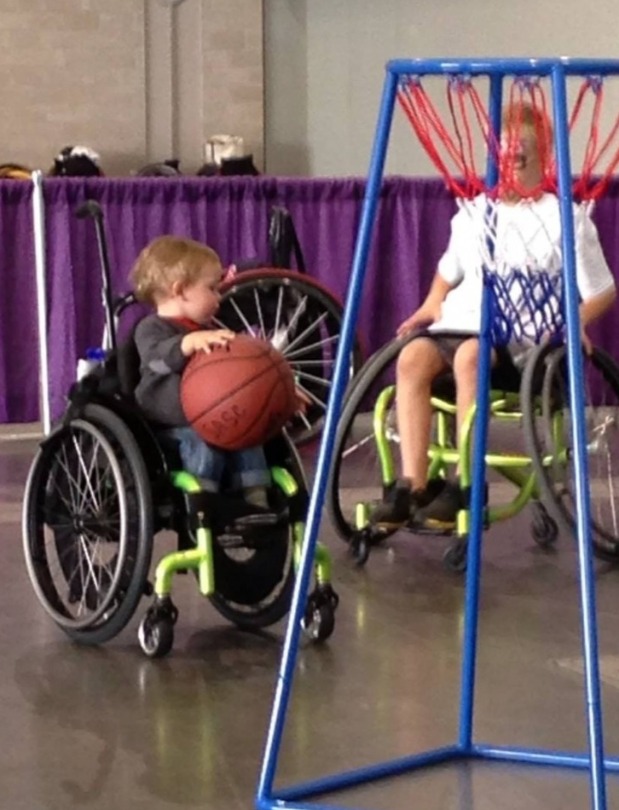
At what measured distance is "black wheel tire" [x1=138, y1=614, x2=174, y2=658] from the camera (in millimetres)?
3488

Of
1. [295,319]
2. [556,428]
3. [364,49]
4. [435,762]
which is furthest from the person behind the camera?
[364,49]

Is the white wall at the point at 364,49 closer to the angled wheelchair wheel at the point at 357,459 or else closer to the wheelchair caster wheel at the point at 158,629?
the angled wheelchair wheel at the point at 357,459

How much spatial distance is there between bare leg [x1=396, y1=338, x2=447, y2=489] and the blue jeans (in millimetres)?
812

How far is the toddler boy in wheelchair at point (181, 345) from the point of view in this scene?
355cm

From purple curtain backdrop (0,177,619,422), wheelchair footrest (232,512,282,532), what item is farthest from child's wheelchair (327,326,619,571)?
purple curtain backdrop (0,177,619,422)

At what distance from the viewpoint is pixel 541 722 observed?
308 centimetres

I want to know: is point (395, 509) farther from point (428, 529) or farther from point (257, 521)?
point (257, 521)

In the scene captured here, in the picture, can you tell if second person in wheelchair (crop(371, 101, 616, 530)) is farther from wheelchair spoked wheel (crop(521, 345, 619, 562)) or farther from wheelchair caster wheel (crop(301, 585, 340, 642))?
wheelchair caster wheel (crop(301, 585, 340, 642))

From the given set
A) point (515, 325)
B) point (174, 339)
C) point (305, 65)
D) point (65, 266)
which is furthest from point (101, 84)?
point (515, 325)

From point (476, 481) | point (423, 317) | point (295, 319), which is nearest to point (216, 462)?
point (476, 481)

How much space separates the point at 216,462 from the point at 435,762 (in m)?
0.93

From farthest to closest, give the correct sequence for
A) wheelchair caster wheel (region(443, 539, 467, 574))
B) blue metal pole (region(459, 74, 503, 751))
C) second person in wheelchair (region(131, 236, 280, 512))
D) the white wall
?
the white wall → wheelchair caster wheel (region(443, 539, 467, 574)) → second person in wheelchair (region(131, 236, 280, 512)) → blue metal pole (region(459, 74, 503, 751))

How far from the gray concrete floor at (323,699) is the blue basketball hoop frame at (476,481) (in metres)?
0.04

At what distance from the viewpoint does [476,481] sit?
9.46ft
